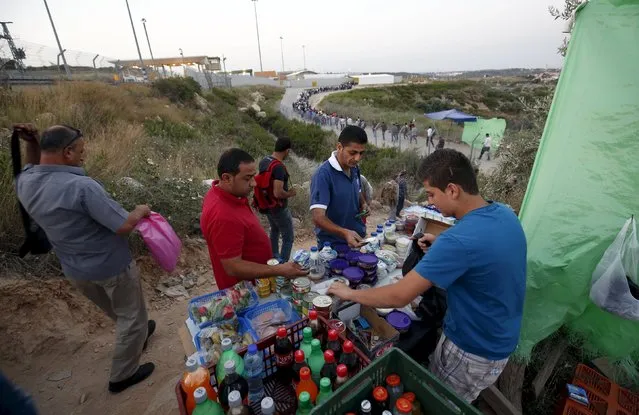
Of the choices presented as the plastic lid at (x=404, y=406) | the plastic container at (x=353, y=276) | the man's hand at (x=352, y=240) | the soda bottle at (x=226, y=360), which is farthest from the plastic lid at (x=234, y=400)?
the man's hand at (x=352, y=240)

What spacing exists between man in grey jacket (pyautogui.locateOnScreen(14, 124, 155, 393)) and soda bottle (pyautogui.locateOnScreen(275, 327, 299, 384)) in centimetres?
172

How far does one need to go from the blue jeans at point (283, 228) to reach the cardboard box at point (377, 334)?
9.44 ft

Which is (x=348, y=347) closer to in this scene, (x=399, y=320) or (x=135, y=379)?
(x=399, y=320)

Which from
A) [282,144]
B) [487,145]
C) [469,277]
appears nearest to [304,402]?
→ [469,277]

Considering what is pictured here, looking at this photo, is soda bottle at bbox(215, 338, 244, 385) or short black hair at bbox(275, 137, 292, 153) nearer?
soda bottle at bbox(215, 338, 244, 385)

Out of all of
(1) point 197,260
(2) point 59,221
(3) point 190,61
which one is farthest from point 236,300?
(3) point 190,61

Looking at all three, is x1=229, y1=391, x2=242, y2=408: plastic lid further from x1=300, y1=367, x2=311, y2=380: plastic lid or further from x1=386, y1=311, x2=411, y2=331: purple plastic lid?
x1=386, y1=311, x2=411, y2=331: purple plastic lid

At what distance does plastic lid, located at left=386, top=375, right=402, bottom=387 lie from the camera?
139cm

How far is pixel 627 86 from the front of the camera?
2355mm

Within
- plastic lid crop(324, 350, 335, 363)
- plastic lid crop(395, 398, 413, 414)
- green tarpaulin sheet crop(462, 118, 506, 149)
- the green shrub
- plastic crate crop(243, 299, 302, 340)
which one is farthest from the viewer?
the green shrub

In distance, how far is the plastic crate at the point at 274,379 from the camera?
4.69 feet

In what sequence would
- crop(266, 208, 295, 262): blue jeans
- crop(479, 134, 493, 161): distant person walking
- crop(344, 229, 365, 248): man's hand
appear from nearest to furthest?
crop(344, 229, 365, 248): man's hand < crop(266, 208, 295, 262): blue jeans < crop(479, 134, 493, 161): distant person walking

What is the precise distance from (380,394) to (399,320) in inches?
34.7

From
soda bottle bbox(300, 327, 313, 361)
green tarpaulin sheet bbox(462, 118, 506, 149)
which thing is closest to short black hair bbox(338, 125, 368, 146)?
soda bottle bbox(300, 327, 313, 361)
